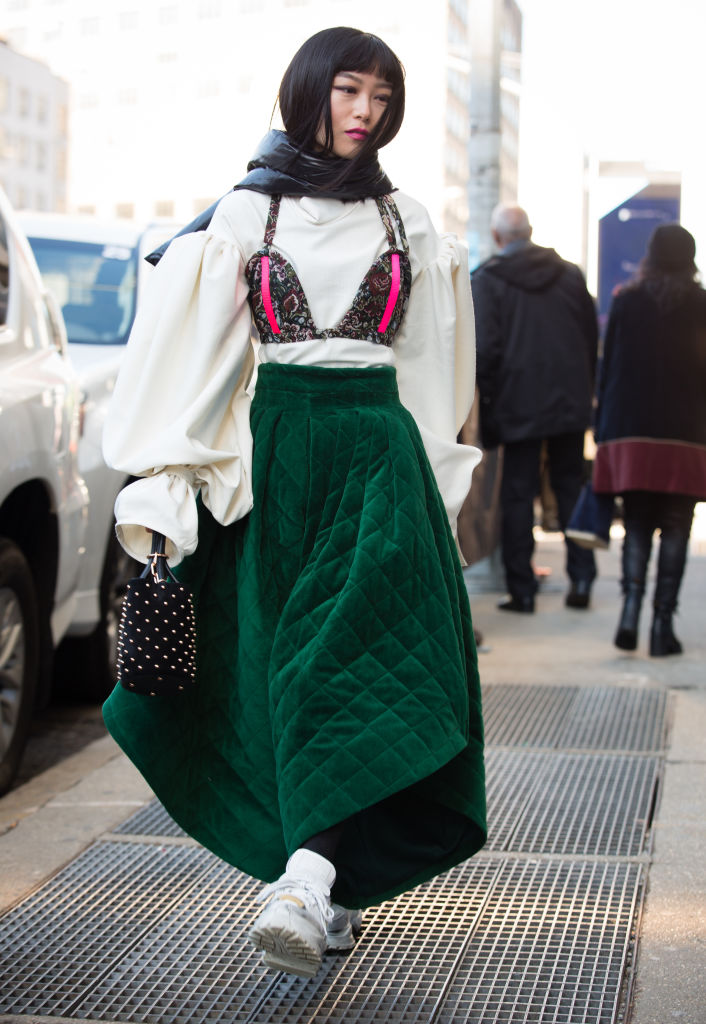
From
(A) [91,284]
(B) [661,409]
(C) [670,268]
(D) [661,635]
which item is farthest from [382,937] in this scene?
(C) [670,268]

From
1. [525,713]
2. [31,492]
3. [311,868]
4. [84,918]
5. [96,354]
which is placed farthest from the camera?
[96,354]

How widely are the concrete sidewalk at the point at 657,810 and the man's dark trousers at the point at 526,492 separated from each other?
0.27 metres

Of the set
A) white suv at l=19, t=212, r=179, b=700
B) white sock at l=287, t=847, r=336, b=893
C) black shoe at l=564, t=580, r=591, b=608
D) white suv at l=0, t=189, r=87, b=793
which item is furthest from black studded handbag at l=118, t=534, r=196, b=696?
black shoe at l=564, t=580, r=591, b=608

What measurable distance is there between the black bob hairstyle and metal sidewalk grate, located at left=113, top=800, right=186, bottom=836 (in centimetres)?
195

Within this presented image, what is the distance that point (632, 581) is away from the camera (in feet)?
21.9

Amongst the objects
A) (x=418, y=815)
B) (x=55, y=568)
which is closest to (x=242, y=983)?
(x=418, y=815)

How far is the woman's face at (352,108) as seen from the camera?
283cm

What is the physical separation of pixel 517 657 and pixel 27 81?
96572 millimetres

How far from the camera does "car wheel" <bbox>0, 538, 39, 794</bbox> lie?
4.25 meters

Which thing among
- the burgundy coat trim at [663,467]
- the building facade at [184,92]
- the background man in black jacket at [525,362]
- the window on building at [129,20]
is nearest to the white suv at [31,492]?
the burgundy coat trim at [663,467]

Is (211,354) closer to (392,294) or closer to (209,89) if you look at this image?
(392,294)

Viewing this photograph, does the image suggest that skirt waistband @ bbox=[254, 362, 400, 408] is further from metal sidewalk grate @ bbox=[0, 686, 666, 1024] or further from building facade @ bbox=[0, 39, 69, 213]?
building facade @ bbox=[0, 39, 69, 213]

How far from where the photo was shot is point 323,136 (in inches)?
112

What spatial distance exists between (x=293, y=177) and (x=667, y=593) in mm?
4143
